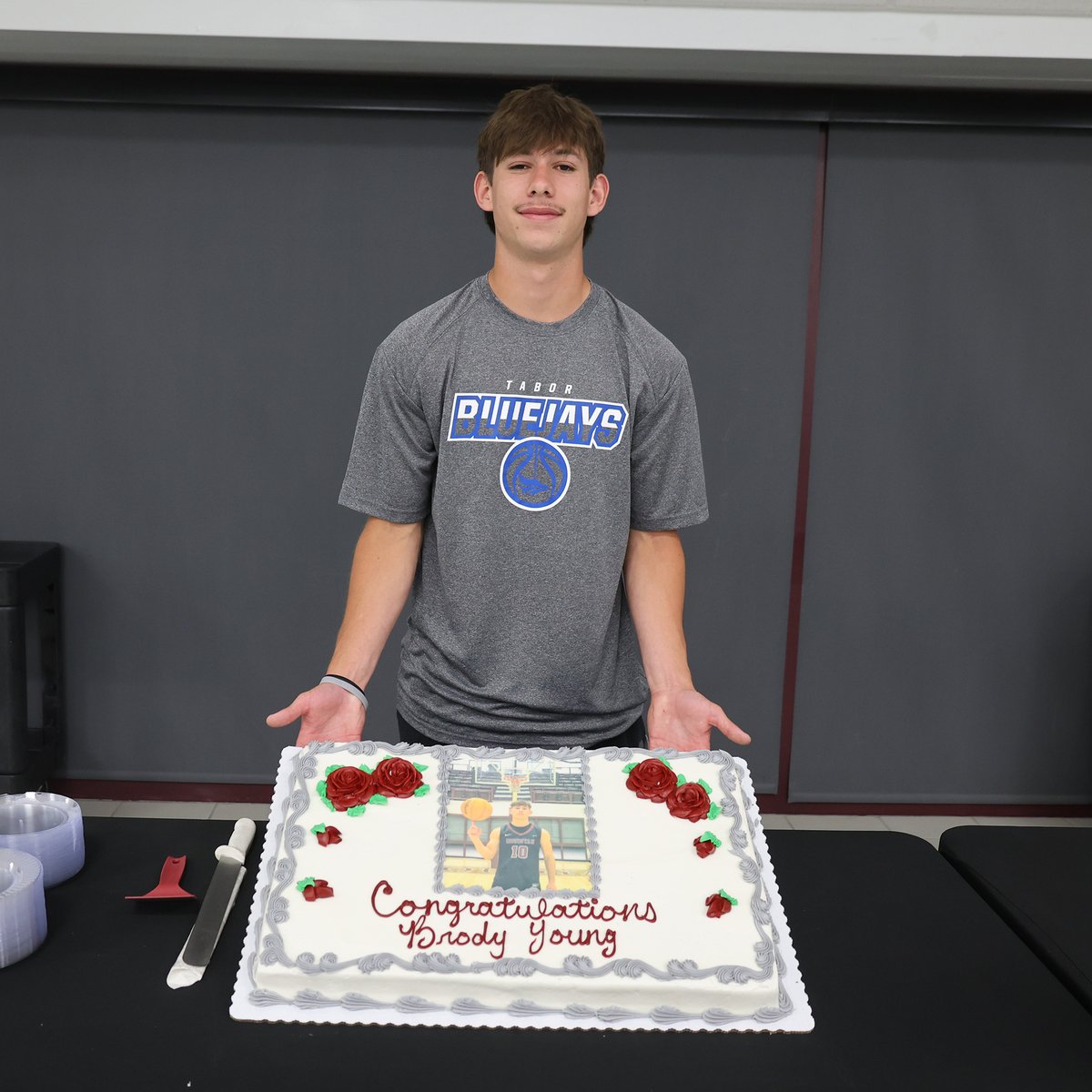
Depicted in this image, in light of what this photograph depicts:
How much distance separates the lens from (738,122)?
302 centimetres

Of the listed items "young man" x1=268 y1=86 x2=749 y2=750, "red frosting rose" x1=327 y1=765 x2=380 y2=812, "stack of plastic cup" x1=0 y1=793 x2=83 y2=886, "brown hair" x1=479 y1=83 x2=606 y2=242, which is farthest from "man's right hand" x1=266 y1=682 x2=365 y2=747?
"brown hair" x1=479 y1=83 x2=606 y2=242

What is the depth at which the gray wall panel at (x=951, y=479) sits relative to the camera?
308 cm

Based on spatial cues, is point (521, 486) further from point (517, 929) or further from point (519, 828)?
point (517, 929)

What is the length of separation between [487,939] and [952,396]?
2.63 m

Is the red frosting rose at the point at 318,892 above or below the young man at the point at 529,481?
below

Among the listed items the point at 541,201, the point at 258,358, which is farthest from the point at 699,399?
the point at 541,201

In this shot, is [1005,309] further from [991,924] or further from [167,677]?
[167,677]

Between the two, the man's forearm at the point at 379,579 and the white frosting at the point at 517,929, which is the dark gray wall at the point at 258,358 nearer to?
the man's forearm at the point at 379,579

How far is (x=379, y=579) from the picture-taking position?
60.1 inches

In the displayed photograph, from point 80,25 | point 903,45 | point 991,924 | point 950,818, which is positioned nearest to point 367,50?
point 80,25

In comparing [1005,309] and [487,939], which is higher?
[1005,309]

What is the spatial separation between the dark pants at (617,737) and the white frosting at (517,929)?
1.20 ft

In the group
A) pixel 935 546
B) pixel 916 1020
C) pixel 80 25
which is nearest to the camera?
pixel 916 1020

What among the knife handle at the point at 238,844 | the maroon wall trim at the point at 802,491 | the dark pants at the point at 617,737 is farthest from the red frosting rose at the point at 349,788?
the maroon wall trim at the point at 802,491
